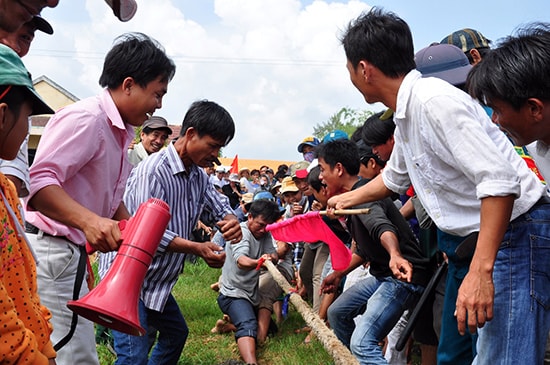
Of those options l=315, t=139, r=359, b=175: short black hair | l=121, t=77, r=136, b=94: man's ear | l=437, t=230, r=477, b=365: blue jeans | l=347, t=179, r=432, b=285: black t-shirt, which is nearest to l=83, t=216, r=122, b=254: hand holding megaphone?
l=121, t=77, r=136, b=94: man's ear

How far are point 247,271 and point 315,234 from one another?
1.73 m

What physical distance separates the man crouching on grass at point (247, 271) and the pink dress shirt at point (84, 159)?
289cm

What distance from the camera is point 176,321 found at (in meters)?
3.75

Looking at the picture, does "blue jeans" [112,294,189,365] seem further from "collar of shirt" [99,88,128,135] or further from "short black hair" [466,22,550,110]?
"short black hair" [466,22,550,110]

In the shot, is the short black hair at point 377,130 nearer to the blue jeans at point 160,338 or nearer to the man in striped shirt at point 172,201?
the man in striped shirt at point 172,201

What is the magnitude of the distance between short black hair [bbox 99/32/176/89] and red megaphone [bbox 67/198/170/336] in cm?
101

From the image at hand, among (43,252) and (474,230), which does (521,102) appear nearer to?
(474,230)

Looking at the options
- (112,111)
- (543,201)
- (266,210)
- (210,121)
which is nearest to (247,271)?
(266,210)

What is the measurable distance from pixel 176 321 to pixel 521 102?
105 inches

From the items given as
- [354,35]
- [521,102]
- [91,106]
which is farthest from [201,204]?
[521,102]

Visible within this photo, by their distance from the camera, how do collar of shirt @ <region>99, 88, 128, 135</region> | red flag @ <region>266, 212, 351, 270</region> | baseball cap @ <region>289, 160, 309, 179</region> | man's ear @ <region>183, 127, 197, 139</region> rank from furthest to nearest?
1. baseball cap @ <region>289, 160, 309, 179</region>
2. red flag @ <region>266, 212, 351, 270</region>
3. man's ear @ <region>183, 127, 197, 139</region>
4. collar of shirt @ <region>99, 88, 128, 135</region>

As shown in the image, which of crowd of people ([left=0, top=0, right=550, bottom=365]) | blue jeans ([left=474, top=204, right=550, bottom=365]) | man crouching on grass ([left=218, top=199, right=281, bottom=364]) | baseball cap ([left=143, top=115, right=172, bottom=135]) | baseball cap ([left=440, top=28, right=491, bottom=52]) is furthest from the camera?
baseball cap ([left=143, top=115, right=172, bottom=135])

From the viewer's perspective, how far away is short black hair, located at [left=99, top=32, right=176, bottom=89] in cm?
301

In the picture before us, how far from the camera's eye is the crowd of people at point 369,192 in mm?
1905
